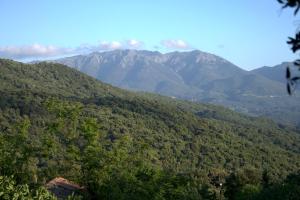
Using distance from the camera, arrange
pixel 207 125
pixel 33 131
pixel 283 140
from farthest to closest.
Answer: pixel 283 140 < pixel 207 125 < pixel 33 131

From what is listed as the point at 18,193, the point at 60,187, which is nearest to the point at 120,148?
the point at 18,193

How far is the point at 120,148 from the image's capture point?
24.7 m

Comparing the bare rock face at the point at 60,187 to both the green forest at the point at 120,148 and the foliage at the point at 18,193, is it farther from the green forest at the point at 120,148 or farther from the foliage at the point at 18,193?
the foliage at the point at 18,193

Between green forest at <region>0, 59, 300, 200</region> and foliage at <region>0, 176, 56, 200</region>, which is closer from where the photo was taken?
foliage at <region>0, 176, 56, 200</region>

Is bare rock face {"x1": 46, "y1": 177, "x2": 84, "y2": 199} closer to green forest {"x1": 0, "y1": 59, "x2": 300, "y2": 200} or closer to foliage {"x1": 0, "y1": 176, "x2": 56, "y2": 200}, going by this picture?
green forest {"x1": 0, "y1": 59, "x2": 300, "y2": 200}

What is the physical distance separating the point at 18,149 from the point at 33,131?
210 ft

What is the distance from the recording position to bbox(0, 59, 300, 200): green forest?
23281 mm

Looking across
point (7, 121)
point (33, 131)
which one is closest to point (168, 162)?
point (33, 131)

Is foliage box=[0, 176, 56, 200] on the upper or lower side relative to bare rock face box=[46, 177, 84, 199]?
upper

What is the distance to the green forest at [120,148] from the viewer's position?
23281mm

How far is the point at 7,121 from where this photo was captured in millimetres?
91250

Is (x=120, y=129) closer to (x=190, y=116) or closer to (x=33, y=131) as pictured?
(x=33, y=131)

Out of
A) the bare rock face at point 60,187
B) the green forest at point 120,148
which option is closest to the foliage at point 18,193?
the green forest at point 120,148

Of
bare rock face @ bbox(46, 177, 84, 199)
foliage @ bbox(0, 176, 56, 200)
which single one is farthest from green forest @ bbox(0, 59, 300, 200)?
bare rock face @ bbox(46, 177, 84, 199)
